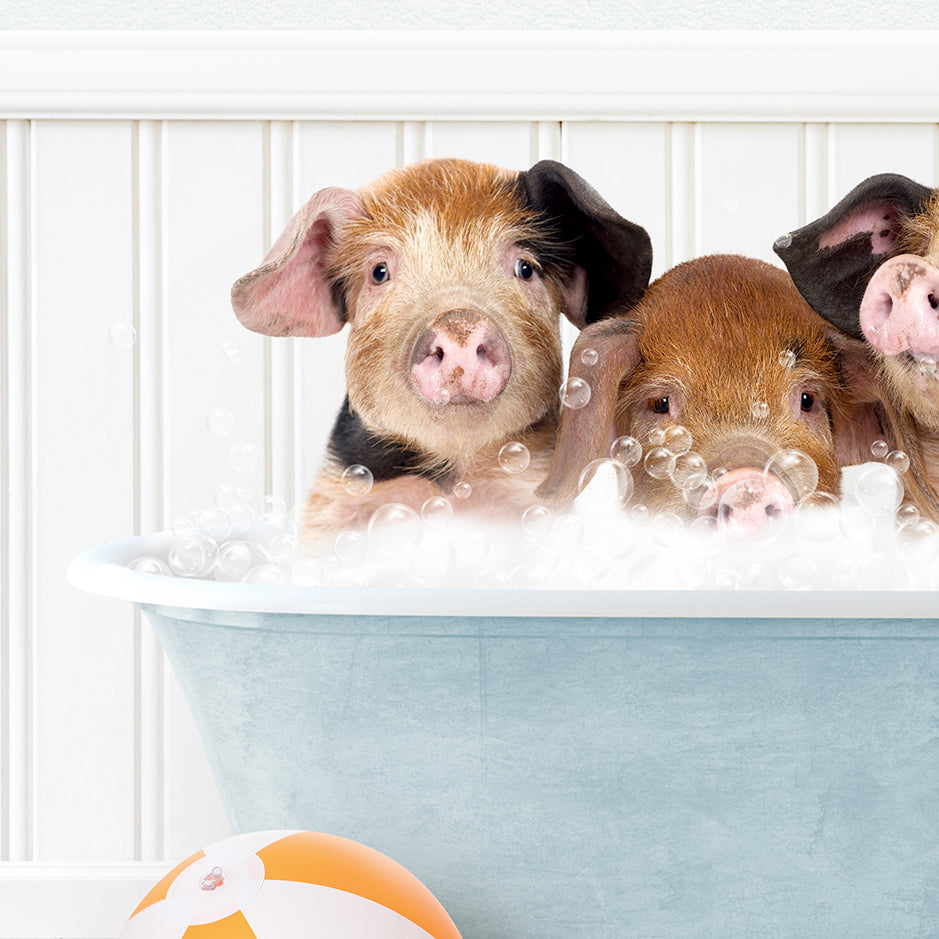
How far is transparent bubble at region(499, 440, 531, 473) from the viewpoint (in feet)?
2.82

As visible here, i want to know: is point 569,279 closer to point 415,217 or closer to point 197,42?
point 415,217

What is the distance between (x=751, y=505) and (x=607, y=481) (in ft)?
0.47

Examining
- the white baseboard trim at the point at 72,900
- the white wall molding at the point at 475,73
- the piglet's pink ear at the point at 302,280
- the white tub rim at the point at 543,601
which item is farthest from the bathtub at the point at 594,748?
the white wall molding at the point at 475,73

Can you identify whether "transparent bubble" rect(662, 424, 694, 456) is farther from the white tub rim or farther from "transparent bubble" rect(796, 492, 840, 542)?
the white tub rim

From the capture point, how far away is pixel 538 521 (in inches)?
32.4

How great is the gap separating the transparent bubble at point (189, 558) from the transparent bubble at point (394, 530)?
0.62ft

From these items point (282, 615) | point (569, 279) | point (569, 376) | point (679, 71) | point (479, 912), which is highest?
point (679, 71)

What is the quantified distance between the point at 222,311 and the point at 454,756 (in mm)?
753

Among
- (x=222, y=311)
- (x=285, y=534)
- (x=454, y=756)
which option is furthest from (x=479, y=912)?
(x=222, y=311)

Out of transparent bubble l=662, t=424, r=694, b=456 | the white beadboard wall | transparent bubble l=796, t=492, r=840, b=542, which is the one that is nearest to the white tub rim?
transparent bubble l=796, t=492, r=840, b=542

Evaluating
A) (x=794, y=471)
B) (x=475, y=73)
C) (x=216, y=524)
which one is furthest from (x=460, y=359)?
(x=475, y=73)

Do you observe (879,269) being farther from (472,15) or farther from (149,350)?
(149,350)

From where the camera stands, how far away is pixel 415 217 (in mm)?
869

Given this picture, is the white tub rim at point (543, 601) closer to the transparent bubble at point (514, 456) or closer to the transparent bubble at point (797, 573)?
the transparent bubble at point (797, 573)
